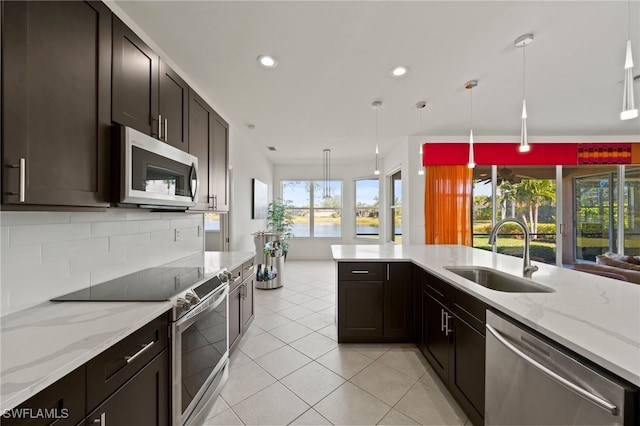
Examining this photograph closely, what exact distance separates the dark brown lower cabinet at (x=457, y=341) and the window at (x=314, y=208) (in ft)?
16.3

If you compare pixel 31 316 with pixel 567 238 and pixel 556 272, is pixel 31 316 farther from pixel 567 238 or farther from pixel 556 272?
pixel 567 238

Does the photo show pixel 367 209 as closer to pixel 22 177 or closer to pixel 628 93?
pixel 628 93

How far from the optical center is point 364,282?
2.53 metres

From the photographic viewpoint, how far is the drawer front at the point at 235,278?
2210mm

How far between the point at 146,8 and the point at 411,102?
8.97ft

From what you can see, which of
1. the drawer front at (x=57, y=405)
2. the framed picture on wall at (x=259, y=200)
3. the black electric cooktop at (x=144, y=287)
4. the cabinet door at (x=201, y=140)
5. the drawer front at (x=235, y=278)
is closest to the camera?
the drawer front at (x=57, y=405)

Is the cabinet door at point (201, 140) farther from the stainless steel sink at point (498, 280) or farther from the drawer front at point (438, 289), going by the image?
the stainless steel sink at point (498, 280)

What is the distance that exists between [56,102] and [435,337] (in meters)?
2.64

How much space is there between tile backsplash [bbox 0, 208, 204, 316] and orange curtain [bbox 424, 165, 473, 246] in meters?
3.99

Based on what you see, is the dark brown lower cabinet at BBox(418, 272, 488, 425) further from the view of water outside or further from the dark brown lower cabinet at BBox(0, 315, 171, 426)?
the view of water outside

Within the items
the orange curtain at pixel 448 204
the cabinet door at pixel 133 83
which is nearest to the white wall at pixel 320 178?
the orange curtain at pixel 448 204

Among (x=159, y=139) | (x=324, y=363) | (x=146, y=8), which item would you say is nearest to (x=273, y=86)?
(x=146, y=8)

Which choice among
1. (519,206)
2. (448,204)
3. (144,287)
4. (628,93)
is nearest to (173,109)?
(144,287)

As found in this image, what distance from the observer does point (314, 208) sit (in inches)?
283
